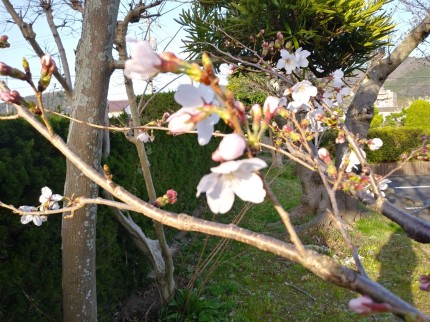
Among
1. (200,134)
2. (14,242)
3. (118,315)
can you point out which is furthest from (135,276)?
(200,134)

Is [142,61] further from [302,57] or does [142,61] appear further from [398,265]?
[398,265]

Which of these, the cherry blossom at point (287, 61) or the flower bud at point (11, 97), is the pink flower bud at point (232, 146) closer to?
the flower bud at point (11, 97)

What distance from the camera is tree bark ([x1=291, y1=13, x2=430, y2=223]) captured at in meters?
4.95

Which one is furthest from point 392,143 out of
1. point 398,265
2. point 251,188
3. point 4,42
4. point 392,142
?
point 251,188

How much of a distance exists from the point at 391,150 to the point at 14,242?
37.5 ft

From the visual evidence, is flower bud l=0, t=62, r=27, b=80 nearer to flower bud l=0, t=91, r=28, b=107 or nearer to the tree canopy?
flower bud l=0, t=91, r=28, b=107

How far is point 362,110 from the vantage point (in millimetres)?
5188

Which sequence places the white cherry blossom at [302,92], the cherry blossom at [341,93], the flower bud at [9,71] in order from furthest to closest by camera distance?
the cherry blossom at [341,93] → the white cherry blossom at [302,92] → the flower bud at [9,71]

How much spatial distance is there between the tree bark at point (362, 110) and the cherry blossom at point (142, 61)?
4.67 m

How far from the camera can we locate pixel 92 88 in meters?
2.13

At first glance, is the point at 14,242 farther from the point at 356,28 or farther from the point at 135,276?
the point at 356,28

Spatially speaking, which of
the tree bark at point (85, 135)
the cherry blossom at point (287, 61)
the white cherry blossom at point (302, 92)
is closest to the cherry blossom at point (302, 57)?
the cherry blossom at point (287, 61)

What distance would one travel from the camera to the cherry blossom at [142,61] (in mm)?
517

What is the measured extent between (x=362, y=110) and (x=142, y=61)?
16.8 feet
